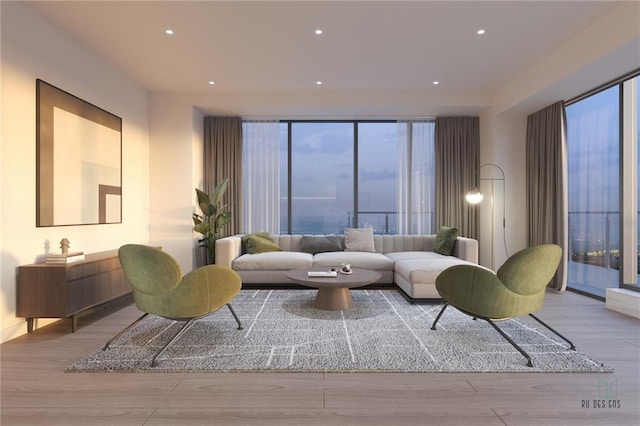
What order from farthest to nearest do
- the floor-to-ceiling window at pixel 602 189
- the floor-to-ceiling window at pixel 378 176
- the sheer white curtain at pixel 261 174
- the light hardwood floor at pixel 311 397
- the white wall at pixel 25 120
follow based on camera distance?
the floor-to-ceiling window at pixel 378 176 → the sheer white curtain at pixel 261 174 → the floor-to-ceiling window at pixel 602 189 → the white wall at pixel 25 120 → the light hardwood floor at pixel 311 397

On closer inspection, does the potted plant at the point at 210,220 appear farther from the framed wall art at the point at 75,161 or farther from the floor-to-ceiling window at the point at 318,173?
the floor-to-ceiling window at the point at 318,173

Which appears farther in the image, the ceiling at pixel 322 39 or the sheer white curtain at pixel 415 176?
the sheer white curtain at pixel 415 176

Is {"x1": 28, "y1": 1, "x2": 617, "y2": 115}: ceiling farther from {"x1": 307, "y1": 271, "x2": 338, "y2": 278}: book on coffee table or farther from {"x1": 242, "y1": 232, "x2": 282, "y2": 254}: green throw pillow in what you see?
{"x1": 307, "y1": 271, "x2": 338, "y2": 278}: book on coffee table

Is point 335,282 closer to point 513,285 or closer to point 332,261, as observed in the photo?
point 332,261

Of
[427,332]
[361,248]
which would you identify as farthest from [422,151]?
[427,332]

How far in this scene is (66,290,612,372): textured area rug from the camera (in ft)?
7.48

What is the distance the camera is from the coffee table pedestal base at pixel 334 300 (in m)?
3.57

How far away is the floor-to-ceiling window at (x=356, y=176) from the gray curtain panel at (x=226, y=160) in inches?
8.4

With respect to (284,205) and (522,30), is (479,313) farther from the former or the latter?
(284,205)

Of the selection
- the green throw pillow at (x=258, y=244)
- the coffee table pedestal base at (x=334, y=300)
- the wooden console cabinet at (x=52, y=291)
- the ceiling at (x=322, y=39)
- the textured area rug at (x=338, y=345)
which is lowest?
the textured area rug at (x=338, y=345)

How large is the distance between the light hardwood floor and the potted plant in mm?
2737

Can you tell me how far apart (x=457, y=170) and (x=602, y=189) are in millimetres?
1991

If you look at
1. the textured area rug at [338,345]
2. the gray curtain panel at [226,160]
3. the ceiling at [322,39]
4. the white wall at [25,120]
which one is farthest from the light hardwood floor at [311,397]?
the gray curtain panel at [226,160]

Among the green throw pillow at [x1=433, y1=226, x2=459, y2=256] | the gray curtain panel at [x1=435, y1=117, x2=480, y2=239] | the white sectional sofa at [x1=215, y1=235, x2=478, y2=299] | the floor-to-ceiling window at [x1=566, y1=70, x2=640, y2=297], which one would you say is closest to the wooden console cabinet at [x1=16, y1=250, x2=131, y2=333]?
the white sectional sofa at [x1=215, y1=235, x2=478, y2=299]
